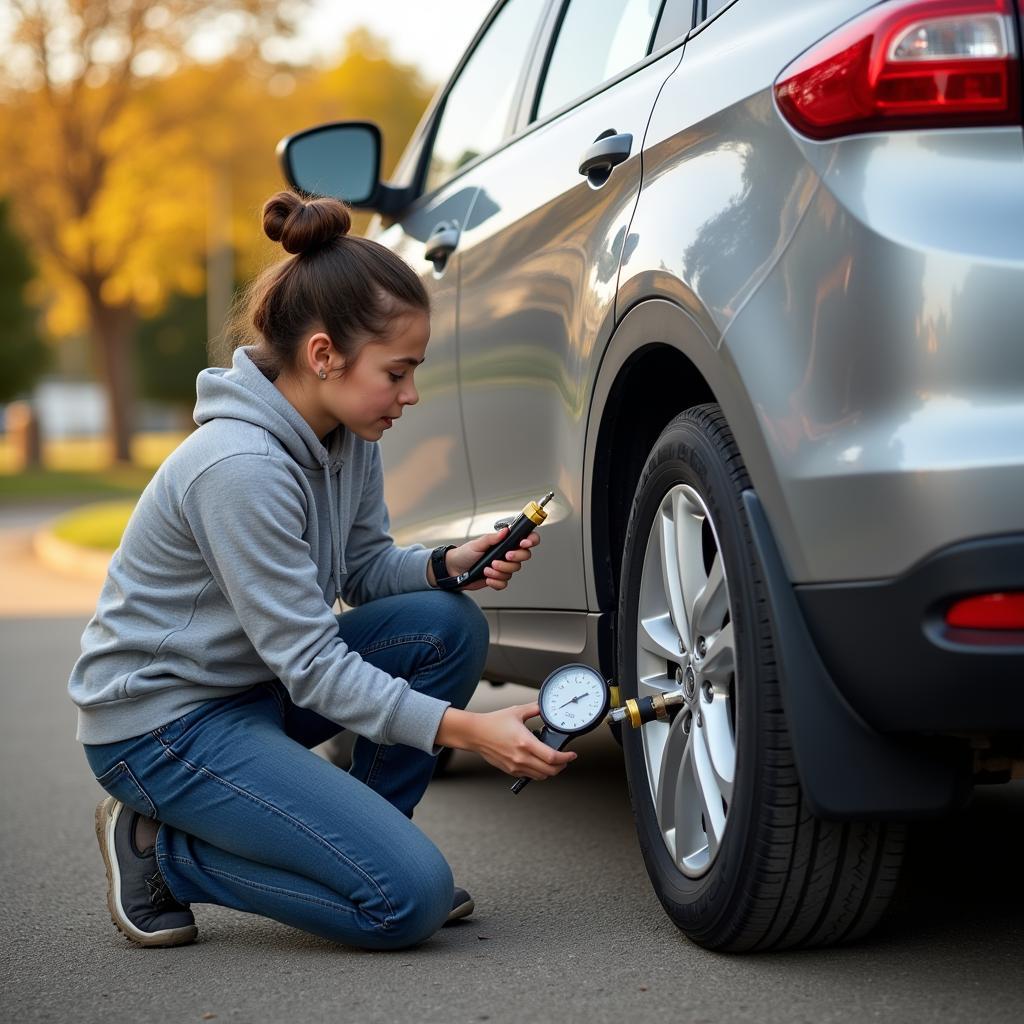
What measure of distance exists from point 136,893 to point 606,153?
1498 millimetres

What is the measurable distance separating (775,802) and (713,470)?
1.54 ft

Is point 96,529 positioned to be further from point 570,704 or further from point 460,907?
point 570,704

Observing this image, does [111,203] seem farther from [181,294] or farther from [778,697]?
[778,697]

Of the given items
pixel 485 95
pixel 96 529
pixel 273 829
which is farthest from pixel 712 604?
pixel 96 529

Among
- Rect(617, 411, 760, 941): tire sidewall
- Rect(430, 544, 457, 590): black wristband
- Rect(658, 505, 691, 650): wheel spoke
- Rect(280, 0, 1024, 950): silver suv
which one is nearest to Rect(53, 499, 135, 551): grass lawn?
Rect(430, 544, 457, 590): black wristband

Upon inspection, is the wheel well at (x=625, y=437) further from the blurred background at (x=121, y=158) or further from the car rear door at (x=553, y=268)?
the blurred background at (x=121, y=158)

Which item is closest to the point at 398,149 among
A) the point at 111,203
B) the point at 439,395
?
the point at 111,203

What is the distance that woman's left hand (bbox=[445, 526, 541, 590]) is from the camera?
9.98ft

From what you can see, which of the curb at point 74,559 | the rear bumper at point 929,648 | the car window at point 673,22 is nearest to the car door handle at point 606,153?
the car window at point 673,22

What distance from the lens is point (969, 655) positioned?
194cm

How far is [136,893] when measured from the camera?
280 cm

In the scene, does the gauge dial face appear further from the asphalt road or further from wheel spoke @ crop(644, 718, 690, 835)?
the asphalt road

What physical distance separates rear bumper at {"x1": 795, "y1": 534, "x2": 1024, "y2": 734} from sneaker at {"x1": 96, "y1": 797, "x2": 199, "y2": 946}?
4.30 feet

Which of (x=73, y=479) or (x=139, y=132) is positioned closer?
(x=73, y=479)
